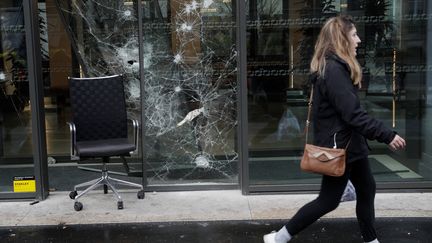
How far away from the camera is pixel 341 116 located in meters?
3.47

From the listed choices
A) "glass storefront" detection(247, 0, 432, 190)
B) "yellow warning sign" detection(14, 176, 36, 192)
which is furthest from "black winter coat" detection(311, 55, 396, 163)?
"yellow warning sign" detection(14, 176, 36, 192)

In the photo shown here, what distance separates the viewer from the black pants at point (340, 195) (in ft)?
12.0

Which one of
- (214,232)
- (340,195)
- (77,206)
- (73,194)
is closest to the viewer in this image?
(340,195)

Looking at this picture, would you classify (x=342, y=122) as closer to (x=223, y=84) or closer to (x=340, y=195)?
(x=340, y=195)

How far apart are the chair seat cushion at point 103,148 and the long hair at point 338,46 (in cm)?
221

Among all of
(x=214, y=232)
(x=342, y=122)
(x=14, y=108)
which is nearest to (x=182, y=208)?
(x=214, y=232)

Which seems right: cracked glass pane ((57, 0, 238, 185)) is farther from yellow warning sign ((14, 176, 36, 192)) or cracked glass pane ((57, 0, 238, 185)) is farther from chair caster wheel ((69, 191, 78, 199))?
yellow warning sign ((14, 176, 36, 192))

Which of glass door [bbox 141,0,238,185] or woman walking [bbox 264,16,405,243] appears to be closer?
woman walking [bbox 264,16,405,243]

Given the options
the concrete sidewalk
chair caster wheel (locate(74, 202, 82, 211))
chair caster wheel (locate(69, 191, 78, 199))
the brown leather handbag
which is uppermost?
the brown leather handbag

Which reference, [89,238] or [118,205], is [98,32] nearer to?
[118,205]

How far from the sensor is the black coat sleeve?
337 cm

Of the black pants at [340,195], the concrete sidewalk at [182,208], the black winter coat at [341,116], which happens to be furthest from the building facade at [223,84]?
the black winter coat at [341,116]

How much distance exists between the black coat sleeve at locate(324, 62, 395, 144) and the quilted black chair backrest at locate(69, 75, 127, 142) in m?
2.65

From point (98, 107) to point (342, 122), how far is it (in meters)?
2.79
